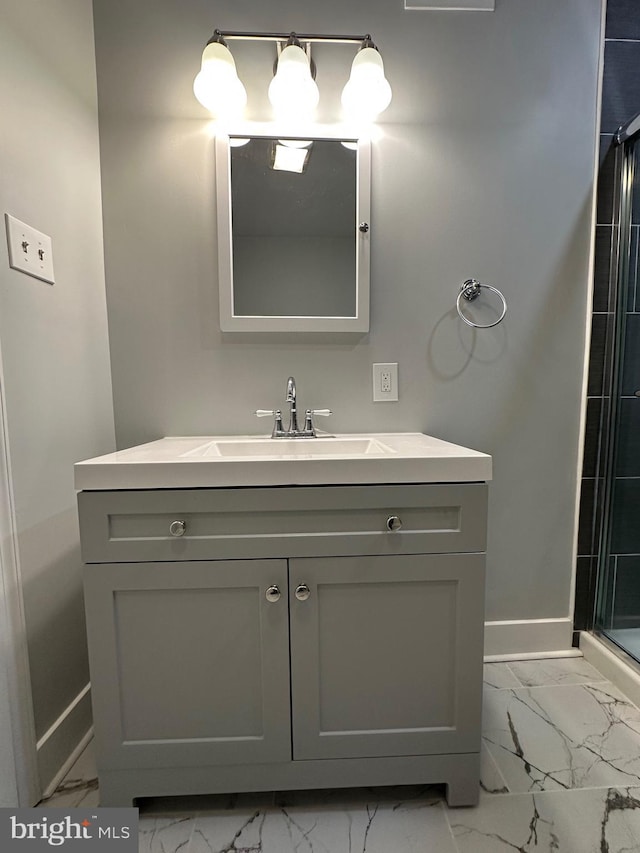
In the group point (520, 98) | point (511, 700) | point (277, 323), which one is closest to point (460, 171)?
point (520, 98)

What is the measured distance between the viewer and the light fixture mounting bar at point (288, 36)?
1.12m

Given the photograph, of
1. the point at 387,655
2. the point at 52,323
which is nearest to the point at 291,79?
the point at 52,323

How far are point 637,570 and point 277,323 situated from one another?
1521 mm

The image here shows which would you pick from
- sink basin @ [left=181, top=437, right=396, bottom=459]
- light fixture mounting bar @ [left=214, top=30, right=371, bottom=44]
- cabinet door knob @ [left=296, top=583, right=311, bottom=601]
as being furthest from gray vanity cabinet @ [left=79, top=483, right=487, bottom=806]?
light fixture mounting bar @ [left=214, top=30, right=371, bottom=44]

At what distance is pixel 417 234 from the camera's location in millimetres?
1276

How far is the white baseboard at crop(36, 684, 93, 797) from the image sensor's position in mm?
932

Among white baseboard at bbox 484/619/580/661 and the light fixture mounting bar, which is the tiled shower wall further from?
the light fixture mounting bar

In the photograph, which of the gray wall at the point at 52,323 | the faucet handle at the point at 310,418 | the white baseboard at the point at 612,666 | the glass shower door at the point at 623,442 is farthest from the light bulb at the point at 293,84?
the white baseboard at the point at 612,666

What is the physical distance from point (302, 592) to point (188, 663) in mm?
294

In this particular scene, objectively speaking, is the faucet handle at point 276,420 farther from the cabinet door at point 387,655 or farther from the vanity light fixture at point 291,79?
the vanity light fixture at point 291,79

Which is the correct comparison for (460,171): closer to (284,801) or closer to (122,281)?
(122,281)

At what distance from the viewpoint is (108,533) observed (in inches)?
31.2

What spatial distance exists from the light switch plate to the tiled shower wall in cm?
169

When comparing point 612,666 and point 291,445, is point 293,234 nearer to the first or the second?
point 291,445
